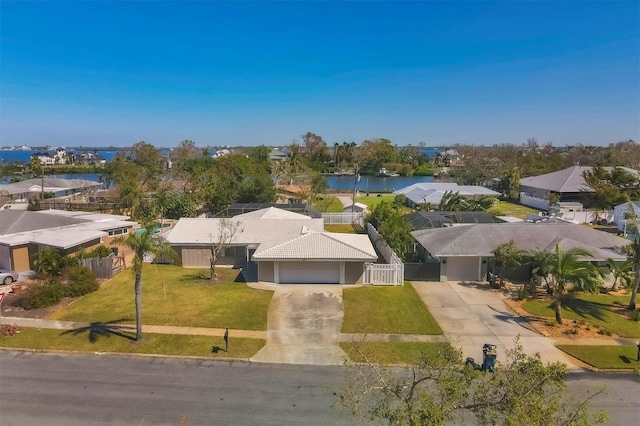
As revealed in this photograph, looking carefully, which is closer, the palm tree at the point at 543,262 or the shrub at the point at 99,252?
the palm tree at the point at 543,262

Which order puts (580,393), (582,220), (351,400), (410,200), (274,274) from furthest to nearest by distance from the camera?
(410,200) → (582,220) → (274,274) → (580,393) → (351,400)

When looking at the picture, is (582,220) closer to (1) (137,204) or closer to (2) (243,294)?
(2) (243,294)

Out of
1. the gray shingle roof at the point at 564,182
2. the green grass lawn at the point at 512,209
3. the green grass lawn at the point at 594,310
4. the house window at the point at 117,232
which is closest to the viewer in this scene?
the green grass lawn at the point at 594,310

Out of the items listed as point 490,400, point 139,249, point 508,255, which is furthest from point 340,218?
point 490,400

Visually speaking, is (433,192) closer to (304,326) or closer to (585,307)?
(585,307)

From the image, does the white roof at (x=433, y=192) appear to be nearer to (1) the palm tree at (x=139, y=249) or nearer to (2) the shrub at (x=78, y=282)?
(2) the shrub at (x=78, y=282)

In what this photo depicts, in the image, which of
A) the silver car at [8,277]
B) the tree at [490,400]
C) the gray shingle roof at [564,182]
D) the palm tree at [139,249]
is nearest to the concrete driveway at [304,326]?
the palm tree at [139,249]

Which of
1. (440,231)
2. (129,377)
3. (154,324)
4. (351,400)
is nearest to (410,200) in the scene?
(440,231)
